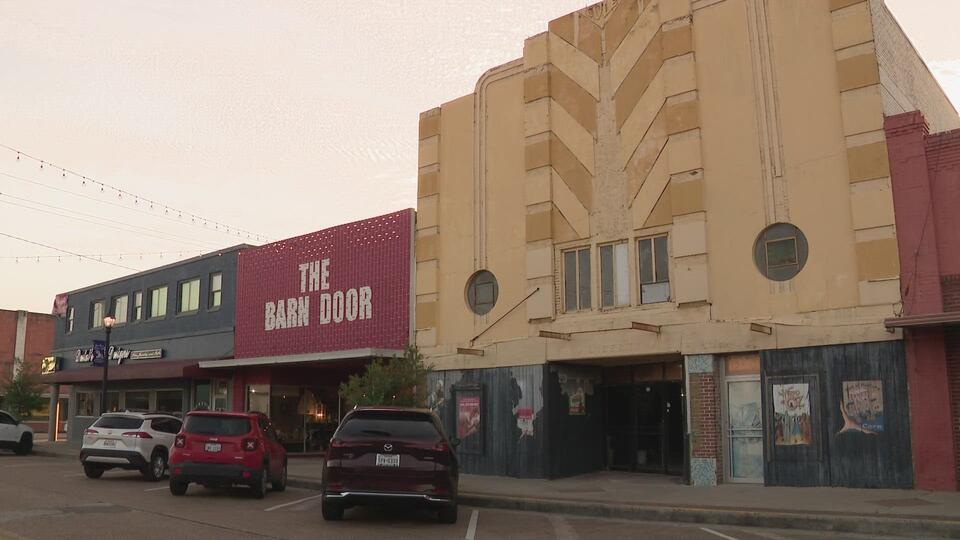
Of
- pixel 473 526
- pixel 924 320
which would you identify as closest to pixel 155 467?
pixel 473 526

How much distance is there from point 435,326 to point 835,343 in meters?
10.7

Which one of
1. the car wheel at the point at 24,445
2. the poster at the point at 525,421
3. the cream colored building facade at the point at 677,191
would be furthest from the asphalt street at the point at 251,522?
the car wheel at the point at 24,445

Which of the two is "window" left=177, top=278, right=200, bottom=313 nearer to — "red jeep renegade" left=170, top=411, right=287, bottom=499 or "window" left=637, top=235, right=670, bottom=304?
"red jeep renegade" left=170, top=411, right=287, bottom=499

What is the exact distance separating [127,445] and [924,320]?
16.4m

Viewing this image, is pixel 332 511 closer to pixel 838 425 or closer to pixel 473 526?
pixel 473 526

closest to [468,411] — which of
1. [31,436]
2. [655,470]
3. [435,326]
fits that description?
[435,326]

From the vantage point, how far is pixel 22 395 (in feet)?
120

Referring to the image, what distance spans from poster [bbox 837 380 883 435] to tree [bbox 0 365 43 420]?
1356 inches

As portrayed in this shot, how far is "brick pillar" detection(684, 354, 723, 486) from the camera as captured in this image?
16.8 m

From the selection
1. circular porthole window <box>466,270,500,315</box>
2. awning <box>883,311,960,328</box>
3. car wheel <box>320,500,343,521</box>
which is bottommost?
car wheel <box>320,500,343,521</box>

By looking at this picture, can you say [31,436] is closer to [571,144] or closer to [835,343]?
[571,144]

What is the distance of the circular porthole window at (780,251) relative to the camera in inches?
645

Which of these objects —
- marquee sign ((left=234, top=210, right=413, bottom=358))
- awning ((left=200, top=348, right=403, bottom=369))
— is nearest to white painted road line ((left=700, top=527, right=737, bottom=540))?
awning ((left=200, top=348, right=403, bottom=369))

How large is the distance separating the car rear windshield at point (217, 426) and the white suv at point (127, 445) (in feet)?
12.4
